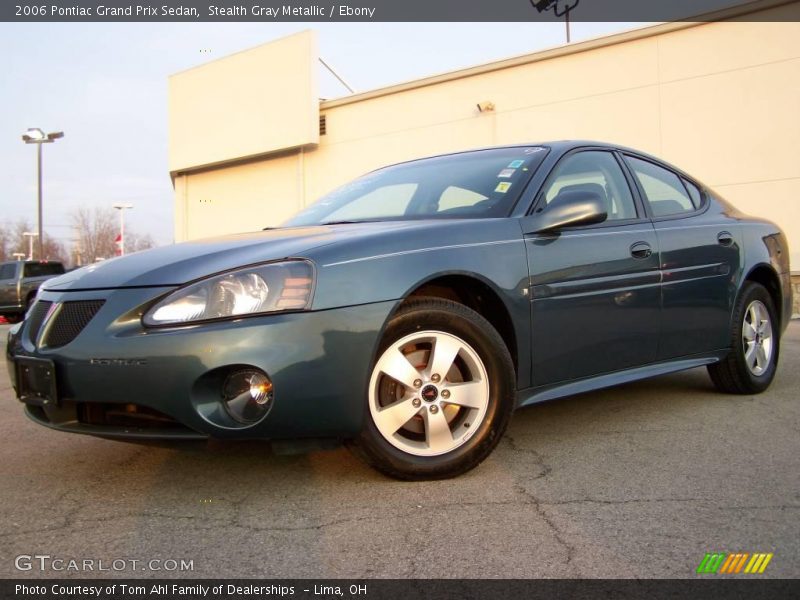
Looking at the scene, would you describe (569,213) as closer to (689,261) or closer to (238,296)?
(689,261)

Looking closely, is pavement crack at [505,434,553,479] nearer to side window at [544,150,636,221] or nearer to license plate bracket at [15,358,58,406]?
side window at [544,150,636,221]

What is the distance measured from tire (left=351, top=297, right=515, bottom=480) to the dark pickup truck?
16.7 m

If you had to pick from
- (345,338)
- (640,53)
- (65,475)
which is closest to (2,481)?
(65,475)

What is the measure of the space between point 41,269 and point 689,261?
1756 centimetres

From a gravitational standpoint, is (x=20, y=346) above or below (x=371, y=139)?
below

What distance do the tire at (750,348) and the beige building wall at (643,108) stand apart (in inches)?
347

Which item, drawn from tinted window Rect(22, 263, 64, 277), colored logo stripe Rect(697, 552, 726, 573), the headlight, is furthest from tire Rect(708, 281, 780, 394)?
tinted window Rect(22, 263, 64, 277)

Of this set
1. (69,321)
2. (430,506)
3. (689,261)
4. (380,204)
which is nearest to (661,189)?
(689,261)

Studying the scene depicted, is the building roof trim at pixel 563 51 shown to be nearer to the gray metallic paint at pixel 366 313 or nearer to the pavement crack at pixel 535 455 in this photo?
the gray metallic paint at pixel 366 313

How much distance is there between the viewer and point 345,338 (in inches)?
99.3

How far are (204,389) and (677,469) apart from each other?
6.12ft

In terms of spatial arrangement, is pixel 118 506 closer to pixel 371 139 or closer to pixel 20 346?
pixel 20 346

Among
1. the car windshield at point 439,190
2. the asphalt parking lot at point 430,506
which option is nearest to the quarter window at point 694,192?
the car windshield at point 439,190

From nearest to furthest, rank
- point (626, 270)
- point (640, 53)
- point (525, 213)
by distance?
point (525, 213) < point (626, 270) < point (640, 53)
